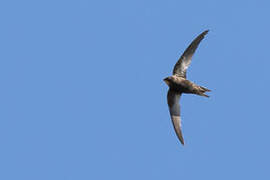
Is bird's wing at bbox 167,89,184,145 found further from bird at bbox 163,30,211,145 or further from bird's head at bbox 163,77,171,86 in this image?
bird's head at bbox 163,77,171,86

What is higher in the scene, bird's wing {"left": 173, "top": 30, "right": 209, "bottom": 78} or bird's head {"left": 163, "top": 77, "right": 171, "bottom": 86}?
bird's wing {"left": 173, "top": 30, "right": 209, "bottom": 78}

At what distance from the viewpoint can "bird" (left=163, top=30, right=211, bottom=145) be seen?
82.1ft

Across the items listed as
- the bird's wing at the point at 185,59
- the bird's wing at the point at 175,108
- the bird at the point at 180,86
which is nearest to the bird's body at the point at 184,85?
the bird at the point at 180,86

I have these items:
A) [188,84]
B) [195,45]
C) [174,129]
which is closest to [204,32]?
[195,45]

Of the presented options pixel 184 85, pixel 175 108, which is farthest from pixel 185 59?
pixel 175 108

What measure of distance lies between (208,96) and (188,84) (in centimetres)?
111

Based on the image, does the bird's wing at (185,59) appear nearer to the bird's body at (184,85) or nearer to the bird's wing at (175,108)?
the bird's body at (184,85)

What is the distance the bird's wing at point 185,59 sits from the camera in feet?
84.2

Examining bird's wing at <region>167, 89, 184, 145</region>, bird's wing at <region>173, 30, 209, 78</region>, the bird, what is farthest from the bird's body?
bird's wing at <region>167, 89, 184, 145</region>

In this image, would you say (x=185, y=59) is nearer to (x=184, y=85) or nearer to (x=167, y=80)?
(x=184, y=85)

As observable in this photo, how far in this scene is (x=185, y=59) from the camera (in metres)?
25.8

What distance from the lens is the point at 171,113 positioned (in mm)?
26016

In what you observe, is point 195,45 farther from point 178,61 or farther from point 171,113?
point 171,113

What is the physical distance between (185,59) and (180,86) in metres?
1.52
